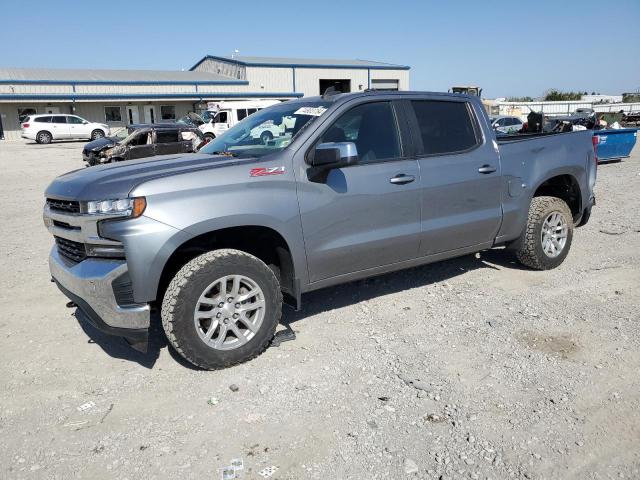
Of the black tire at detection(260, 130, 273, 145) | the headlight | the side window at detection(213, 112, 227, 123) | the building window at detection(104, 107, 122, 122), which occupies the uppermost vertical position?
the building window at detection(104, 107, 122, 122)

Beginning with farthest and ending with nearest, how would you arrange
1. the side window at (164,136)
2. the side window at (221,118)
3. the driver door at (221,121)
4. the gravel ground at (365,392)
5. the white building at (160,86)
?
the white building at (160,86) → the side window at (221,118) → the driver door at (221,121) → the side window at (164,136) → the gravel ground at (365,392)

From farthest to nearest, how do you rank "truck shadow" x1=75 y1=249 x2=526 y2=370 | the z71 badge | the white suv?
the white suv, "truck shadow" x1=75 y1=249 x2=526 y2=370, the z71 badge

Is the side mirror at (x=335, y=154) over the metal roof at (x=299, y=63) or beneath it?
beneath

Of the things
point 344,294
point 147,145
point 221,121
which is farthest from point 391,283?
point 221,121

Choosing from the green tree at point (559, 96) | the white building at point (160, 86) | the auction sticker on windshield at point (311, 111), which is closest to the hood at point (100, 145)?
the auction sticker on windshield at point (311, 111)

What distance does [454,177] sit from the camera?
472 centimetres

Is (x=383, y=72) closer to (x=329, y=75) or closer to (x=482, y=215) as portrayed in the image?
(x=329, y=75)

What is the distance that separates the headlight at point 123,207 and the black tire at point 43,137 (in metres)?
33.5

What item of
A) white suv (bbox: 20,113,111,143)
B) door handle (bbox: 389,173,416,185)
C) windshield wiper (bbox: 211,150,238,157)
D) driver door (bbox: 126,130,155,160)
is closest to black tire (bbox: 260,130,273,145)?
windshield wiper (bbox: 211,150,238,157)

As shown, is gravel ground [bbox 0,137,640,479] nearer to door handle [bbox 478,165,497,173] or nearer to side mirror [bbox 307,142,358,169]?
door handle [bbox 478,165,497,173]

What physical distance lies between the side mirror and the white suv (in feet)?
110

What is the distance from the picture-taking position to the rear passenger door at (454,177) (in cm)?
461

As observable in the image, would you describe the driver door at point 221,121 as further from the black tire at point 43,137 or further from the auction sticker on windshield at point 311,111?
the auction sticker on windshield at point 311,111

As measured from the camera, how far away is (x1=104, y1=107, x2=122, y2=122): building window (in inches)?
1709
